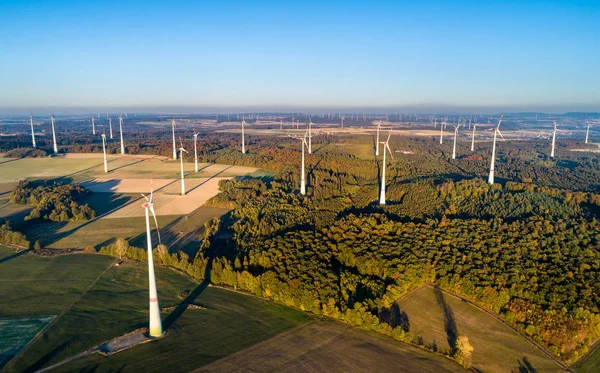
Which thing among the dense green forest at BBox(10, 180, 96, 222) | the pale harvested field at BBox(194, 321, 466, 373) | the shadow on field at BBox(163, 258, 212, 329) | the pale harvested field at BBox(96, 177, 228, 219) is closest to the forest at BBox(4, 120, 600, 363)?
the shadow on field at BBox(163, 258, 212, 329)

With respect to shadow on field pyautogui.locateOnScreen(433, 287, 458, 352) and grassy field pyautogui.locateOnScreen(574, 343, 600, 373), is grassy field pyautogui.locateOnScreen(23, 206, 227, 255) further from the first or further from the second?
grassy field pyautogui.locateOnScreen(574, 343, 600, 373)

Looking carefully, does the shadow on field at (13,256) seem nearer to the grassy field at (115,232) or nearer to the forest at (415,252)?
the grassy field at (115,232)

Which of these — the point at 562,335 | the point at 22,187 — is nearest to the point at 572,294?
the point at 562,335

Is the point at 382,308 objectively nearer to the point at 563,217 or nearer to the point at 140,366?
the point at 140,366

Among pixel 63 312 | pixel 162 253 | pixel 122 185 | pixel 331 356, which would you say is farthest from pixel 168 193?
pixel 331 356

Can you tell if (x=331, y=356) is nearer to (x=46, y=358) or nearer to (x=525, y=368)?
(x=525, y=368)

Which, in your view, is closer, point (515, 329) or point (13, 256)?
point (515, 329)

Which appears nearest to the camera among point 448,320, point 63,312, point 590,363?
point 590,363
